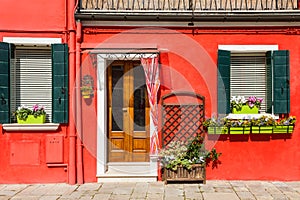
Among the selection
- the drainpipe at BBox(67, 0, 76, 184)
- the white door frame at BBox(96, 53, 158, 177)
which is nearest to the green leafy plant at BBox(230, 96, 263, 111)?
the white door frame at BBox(96, 53, 158, 177)

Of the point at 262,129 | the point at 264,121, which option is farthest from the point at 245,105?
the point at 262,129

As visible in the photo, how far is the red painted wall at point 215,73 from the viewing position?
25.3ft

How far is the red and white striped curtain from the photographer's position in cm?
758

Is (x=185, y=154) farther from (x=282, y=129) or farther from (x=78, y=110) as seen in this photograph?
(x=78, y=110)

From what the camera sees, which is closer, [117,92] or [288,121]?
[288,121]

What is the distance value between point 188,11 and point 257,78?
7.60ft

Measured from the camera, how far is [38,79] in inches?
307

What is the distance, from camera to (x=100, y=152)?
25.2 feet

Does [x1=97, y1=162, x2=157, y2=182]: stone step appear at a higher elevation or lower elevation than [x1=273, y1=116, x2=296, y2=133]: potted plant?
lower

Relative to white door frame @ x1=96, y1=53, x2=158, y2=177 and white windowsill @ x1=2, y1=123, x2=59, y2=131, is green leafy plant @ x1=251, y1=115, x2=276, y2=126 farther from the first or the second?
white windowsill @ x1=2, y1=123, x2=59, y2=131

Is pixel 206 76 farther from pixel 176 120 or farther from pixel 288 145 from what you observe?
pixel 288 145

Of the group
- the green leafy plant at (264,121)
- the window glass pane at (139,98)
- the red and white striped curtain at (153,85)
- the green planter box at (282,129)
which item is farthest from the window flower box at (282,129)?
the window glass pane at (139,98)

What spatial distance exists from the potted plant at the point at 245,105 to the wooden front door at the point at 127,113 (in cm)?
205

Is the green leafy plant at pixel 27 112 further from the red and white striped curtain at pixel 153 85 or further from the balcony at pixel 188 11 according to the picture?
the red and white striped curtain at pixel 153 85
